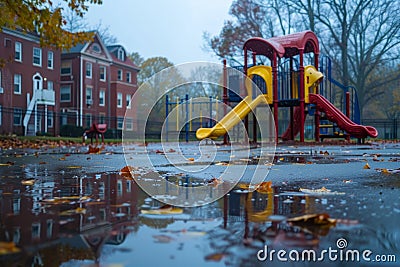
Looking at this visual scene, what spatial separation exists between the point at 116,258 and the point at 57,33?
921cm

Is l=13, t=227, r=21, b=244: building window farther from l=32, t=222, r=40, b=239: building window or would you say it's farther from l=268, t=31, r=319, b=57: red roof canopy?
l=268, t=31, r=319, b=57: red roof canopy

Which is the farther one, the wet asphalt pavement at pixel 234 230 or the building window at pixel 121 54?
the building window at pixel 121 54

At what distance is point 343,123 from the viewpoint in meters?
12.8

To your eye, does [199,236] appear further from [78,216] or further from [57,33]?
[57,33]

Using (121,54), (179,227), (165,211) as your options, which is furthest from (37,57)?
(179,227)

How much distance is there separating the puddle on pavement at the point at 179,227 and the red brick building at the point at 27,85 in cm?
2494

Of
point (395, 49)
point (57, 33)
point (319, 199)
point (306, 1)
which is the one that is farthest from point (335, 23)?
point (319, 199)

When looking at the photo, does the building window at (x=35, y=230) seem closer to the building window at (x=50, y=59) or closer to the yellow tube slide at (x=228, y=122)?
the yellow tube slide at (x=228, y=122)

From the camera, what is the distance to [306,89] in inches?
525

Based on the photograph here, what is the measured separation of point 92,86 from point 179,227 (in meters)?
36.3

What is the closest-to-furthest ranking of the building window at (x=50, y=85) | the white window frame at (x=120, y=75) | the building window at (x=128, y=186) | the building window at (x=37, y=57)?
1. the building window at (x=128, y=186)
2. the building window at (x=37, y=57)
3. the building window at (x=50, y=85)
4. the white window frame at (x=120, y=75)

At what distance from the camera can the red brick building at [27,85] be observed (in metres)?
26.8

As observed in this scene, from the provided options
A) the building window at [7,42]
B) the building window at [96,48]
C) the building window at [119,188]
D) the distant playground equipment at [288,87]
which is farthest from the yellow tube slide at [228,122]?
the building window at [96,48]

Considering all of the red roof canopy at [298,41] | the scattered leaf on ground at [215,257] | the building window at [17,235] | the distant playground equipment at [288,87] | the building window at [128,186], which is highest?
the red roof canopy at [298,41]
